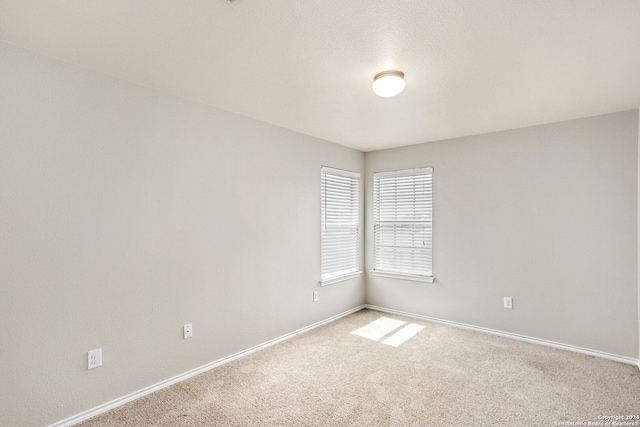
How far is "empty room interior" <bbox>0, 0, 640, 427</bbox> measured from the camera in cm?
187

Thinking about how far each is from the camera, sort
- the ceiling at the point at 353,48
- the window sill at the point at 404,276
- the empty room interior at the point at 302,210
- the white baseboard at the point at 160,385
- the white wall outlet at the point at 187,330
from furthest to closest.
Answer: the window sill at the point at 404,276 → the white wall outlet at the point at 187,330 → the white baseboard at the point at 160,385 → the empty room interior at the point at 302,210 → the ceiling at the point at 353,48

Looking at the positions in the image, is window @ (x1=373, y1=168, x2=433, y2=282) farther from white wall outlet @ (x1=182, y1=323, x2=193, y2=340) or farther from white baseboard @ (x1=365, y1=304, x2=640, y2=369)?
white wall outlet @ (x1=182, y1=323, x2=193, y2=340)

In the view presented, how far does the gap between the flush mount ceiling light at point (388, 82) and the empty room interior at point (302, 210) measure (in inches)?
0.7

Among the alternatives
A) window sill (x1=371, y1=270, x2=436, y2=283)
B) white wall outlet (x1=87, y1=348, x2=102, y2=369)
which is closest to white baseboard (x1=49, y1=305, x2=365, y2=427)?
white wall outlet (x1=87, y1=348, x2=102, y2=369)

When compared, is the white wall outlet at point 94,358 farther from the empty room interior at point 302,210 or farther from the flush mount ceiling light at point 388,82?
the flush mount ceiling light at point 388,82

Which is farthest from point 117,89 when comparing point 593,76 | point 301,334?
point 593,76

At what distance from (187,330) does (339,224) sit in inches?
92.9

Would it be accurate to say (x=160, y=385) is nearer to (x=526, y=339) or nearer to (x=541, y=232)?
(x=526, y=339)

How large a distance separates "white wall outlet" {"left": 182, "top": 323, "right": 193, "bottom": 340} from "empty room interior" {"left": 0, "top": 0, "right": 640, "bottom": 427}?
10 millimetres

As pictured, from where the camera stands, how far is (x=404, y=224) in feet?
14.8

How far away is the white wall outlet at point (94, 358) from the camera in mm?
2184

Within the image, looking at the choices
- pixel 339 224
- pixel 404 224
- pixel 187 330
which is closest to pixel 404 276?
pixel 404 224

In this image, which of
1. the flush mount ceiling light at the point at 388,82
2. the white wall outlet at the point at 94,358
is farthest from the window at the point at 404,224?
the white wall outlet at the point at 94,358

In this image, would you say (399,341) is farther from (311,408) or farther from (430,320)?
(311,408)
